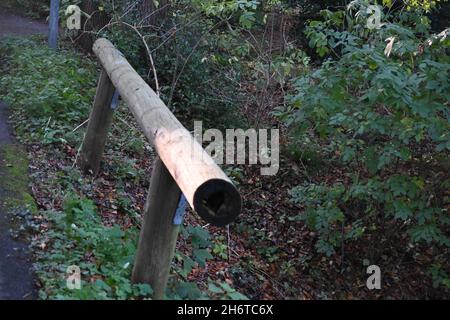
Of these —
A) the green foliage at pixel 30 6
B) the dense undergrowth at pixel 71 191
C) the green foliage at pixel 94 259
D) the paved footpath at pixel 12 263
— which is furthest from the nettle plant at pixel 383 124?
the green foliage at pixel 30 6

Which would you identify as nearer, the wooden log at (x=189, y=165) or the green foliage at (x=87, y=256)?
the wooden log at (x=189, y=165)

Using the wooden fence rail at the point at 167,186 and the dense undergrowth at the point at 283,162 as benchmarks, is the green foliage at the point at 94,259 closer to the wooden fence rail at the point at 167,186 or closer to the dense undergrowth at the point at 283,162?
the dense undergrowth at the point at 283,162

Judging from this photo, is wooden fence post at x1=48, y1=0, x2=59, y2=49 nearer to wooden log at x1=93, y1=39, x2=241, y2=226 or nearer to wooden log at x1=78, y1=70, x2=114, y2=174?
wooden log at x1=78, y1=70, x2=114, y2=174

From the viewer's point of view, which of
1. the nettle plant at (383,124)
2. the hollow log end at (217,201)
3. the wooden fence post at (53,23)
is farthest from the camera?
the wooden fence post at (53,23)

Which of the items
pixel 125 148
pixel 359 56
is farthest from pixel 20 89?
pixel 359 56

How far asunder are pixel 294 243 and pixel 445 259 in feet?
5.73

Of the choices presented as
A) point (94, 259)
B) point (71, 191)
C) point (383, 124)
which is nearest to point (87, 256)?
point (94, 259)

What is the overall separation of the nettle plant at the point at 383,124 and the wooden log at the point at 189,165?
204 centimetres

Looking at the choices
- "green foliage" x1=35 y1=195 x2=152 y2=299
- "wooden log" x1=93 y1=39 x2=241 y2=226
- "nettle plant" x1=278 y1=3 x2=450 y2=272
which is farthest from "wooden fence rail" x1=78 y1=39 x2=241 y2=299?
"nettle plant" x1=278 y1=3 x2=450 y2=272

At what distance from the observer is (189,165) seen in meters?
3.18

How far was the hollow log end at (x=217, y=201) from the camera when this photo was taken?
3.00 meters

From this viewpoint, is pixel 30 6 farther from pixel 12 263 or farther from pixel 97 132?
pixel 12 263

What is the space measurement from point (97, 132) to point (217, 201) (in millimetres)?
3354

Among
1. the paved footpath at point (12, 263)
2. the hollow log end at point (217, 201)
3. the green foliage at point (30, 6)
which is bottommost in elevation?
the paved footpath at point (12, 263)
